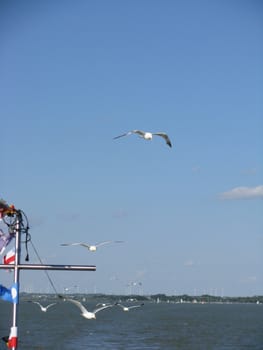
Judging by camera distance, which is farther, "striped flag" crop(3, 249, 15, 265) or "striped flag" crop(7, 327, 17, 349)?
"striped flag" crop(3, 249, 15, 265)

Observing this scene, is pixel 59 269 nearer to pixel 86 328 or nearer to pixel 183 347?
pixel 183 347

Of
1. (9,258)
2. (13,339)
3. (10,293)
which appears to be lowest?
(13,339)

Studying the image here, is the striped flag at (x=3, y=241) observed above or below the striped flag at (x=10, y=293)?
above

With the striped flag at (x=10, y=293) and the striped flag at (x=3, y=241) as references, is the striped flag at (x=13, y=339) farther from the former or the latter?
the striped flag at (x=3, y=241)

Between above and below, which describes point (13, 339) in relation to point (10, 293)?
below

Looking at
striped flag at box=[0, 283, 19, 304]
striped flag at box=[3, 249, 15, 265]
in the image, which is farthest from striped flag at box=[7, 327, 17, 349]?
striped flag at box=[3, 249, 15, 265]

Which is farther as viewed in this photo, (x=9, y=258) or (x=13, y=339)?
(x=9, y=258)

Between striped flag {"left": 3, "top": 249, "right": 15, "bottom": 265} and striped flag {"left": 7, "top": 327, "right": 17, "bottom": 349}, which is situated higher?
striped flag {"left": 3, "top": 249, "right": 15, "bottom": 265}

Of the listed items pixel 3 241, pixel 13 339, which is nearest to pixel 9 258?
pixel 3 241

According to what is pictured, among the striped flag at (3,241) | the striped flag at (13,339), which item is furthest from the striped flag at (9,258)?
the striped flag at (13,339)

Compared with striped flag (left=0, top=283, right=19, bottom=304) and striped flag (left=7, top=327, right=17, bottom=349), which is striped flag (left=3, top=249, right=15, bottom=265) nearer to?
striped flag (left=0, top=283, right=19, bottom=304)

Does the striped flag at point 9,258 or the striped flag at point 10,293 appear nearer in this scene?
the striped flag at point 10,293

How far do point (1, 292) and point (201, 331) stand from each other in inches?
3035

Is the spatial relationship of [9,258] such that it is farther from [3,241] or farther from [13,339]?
[13,339]
